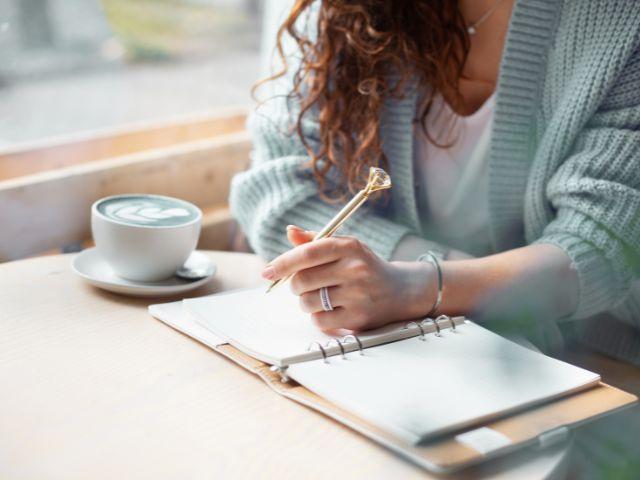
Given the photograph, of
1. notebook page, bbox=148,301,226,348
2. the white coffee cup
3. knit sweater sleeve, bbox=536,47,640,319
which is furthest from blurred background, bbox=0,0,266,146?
knit sweater sleeve, bbox=536,47,640,319

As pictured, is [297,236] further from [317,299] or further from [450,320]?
[450,320]

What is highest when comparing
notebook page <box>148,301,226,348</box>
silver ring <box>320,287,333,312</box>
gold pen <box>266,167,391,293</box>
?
gold pen <box>266,167,391,293</box>

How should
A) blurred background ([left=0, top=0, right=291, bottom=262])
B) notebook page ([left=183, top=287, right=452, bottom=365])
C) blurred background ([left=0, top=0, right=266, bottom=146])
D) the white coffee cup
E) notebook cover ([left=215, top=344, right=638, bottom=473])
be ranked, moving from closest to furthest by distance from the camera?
Answer: notebook cover ([left=215, top=344, right=638, bottom=473]) → notebook page ([left=183, top=287, right=452, bottom=365]) → the white coffee cup → blurred background ([left=0, top=0, right=291, bottom=262]) → blurred background ([left=0, top=0, right=266, bottom=146])

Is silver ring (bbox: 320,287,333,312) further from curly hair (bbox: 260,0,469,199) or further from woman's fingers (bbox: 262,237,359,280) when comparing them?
curly hair (bbox: 260,0,469,199)

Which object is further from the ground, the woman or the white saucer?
the woman

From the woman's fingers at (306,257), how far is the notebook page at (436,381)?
0.39ft

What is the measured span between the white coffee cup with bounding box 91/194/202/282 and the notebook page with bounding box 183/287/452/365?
0.09 metres

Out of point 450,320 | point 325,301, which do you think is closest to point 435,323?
point 450,320

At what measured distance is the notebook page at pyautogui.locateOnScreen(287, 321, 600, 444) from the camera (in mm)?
662

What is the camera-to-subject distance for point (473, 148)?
4.24ft

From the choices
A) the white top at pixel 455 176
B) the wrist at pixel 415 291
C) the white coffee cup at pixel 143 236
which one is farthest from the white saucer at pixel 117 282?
the white top at pixel 455 176

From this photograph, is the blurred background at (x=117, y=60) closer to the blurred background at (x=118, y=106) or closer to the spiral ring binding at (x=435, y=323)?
the blurred background at (x=118, y=106)

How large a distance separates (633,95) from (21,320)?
33.2 inches

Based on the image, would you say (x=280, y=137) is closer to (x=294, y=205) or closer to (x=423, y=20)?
(x=294, y=205)
